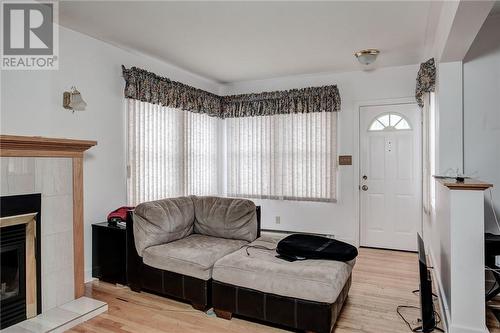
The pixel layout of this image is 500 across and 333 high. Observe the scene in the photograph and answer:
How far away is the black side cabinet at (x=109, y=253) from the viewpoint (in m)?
3.14

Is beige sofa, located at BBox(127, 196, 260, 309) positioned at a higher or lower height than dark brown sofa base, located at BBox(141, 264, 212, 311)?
higher

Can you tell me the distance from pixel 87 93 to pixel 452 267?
3.62 m

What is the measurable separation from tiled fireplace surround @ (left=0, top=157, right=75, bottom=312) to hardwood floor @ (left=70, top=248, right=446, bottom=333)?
14.7 inches

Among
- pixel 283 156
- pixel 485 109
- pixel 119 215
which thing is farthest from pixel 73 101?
pixel 485 109

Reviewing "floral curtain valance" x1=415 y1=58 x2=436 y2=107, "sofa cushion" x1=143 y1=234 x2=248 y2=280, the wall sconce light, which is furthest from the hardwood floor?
"floral curtain valance" x1=415 y1=58 x2=436 y2=107

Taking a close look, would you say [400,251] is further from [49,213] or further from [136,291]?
[49,213]

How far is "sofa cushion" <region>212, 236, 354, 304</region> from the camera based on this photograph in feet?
7.21

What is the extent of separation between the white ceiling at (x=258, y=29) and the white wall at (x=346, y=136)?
274mm

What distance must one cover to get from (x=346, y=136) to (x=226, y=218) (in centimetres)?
233

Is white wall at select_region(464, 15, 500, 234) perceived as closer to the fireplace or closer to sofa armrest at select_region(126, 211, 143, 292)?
sofa armrest at select_region(126, 211, 143, 292)

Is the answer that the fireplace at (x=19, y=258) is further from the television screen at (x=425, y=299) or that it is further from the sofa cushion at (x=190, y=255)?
the television screen at (x=425, y=299)

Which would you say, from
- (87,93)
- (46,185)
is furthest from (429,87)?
(46,185)

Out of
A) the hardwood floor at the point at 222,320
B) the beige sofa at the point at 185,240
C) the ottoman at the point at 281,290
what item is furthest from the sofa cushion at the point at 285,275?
the hardwood floor at the point at 222,320

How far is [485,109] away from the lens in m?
2.97
